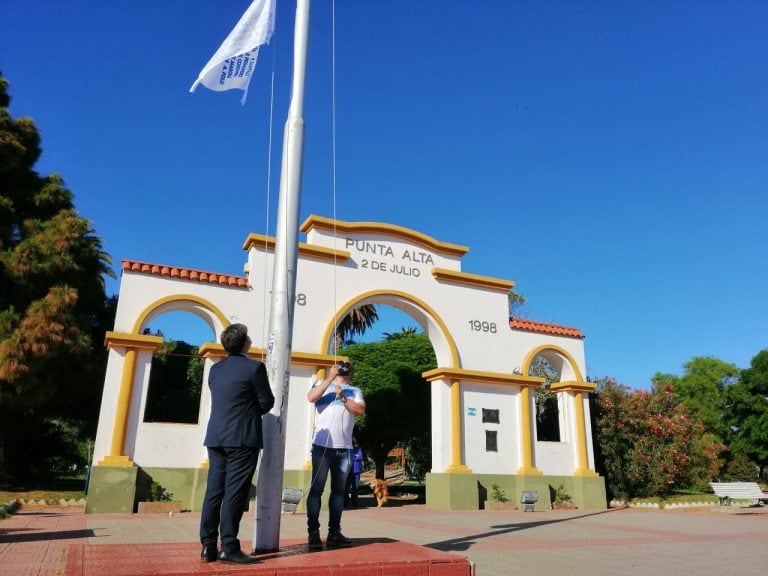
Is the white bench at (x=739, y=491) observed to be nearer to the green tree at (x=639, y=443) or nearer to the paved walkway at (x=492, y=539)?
the green tree at (x=639, y=443)

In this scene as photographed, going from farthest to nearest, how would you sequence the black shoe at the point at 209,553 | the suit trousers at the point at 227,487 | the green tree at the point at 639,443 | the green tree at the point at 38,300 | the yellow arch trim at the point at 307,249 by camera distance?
the green tree at the point at 639,443 → the yellow arch trim at the point at 307,249 → the green tree at the point at 38,300 → the suit trousers at the point at 227,487 → the black shoe at the point at 209,553

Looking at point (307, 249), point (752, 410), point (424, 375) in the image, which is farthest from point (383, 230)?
point (752, 410)

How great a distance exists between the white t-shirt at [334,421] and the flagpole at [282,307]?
462mm

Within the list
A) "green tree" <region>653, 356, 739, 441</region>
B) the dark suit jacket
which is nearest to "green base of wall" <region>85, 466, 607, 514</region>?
the dark suit jacket

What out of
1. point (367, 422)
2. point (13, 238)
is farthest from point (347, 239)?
point (367, 422)

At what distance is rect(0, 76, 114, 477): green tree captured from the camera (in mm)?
12117

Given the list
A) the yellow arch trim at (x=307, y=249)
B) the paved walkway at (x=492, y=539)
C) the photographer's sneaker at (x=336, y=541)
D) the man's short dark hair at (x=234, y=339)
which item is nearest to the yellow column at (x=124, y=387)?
the paved walkway at (x=492, y=539)

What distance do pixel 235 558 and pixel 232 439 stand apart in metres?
0.77

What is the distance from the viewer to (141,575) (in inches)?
125

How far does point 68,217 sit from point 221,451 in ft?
40.9

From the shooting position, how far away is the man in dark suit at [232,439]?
4020 millimetres

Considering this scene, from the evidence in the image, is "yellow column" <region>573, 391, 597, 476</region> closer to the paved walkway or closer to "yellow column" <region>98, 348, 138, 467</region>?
the paved walkway

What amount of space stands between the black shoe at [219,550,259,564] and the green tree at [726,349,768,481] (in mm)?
36360

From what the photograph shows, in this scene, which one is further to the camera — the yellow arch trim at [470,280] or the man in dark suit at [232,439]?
the yellow arch trim at [470,280]
